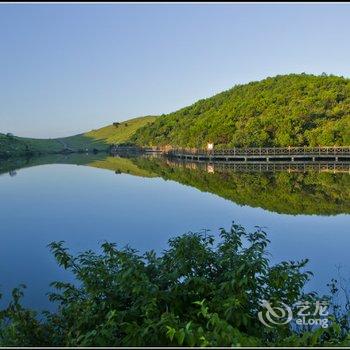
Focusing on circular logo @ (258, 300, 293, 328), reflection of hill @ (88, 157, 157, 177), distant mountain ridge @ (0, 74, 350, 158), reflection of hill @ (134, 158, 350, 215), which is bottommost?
reflection of hill @ (134, 158, 350, 215)

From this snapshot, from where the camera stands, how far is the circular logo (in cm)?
684

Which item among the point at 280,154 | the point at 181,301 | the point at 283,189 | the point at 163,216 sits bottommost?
the point at 283,189

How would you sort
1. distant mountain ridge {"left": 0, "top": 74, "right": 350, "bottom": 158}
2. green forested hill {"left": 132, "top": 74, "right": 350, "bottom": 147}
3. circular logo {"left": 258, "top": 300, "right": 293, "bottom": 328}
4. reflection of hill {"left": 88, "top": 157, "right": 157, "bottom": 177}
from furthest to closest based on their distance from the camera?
1. distant mountain ridge {"left": 0, "top": 74, "right": 350, "bottom": 158}
2. green forested hill {"left": 132, "top": 74, "right": 350, "bottom": 147}
3. reflection of hill {"left": 88, "top": 157, "right": 157, "bottom": 177}
4. circular logo {"left": 258, "top": 300, "right": 293, "bottom": 328}

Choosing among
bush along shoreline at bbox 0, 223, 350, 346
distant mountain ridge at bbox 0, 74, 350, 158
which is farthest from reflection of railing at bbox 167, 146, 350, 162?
bush along shoreline at bbox 0, 223, 350, 346

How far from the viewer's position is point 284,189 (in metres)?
41.8

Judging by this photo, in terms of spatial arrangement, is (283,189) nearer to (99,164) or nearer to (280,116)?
(280,116)

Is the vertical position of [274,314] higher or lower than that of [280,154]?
higher

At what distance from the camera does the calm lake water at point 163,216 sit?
1841 centimetres

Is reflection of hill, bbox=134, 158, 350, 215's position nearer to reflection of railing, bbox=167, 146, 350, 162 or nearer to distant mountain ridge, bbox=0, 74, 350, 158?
reflection of railing, bbox=167, 146, 350, 162

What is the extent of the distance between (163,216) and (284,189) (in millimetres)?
16525

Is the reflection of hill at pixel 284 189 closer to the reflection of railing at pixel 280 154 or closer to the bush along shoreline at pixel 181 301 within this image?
the reflection of railing at pixel 280 154

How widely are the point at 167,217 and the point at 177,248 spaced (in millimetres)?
20669

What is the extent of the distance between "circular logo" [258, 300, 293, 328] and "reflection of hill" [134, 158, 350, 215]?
23.5m

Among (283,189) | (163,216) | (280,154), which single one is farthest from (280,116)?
(163,216)
